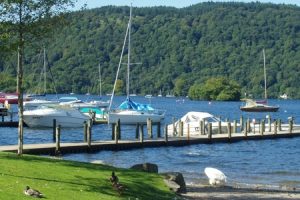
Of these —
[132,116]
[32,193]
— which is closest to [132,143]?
[32,193]

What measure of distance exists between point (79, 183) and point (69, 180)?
423 mm

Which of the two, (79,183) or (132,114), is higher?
(79,183)

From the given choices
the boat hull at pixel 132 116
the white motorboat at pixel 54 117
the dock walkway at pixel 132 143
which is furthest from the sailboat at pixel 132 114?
the dock walkway at pixel 132 143

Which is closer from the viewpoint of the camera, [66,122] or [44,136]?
[44,136]

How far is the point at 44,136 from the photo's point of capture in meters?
66.2

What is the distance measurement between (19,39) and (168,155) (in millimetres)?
24386

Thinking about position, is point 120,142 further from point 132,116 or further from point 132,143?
point 132,116

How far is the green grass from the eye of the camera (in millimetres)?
19234

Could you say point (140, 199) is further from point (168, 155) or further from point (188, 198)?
point (168, 155)

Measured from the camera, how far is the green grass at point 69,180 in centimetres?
1923

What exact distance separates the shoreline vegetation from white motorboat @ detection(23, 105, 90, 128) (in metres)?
48.6

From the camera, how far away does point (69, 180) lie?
2170cm

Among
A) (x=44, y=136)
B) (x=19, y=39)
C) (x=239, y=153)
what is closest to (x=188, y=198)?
(x=19, y=39)

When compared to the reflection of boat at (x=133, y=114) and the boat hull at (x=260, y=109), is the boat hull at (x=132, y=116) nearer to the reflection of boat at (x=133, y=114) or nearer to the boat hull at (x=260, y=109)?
the reflection of boat at (x=133, y=114)
